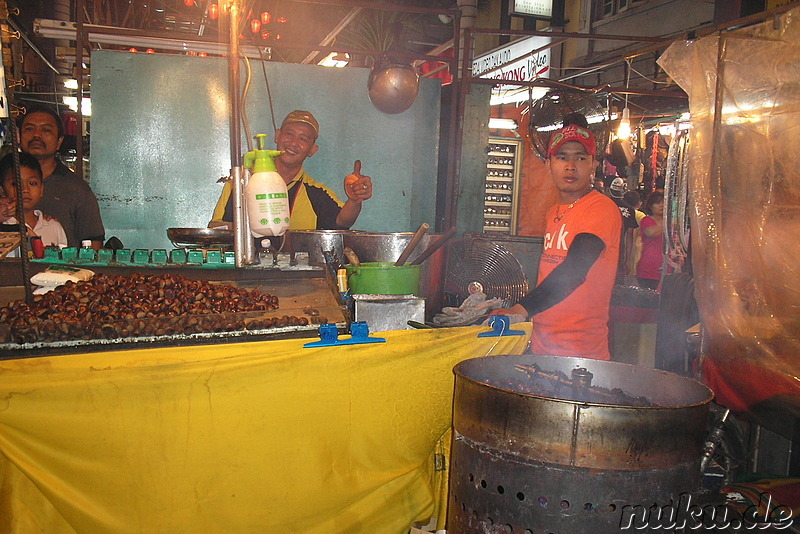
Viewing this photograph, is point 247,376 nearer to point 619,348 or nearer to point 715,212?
point 715,212

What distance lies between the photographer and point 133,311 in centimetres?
222

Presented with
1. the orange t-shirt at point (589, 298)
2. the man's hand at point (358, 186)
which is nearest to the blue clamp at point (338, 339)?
the orange t-shirt at point (589, 298)

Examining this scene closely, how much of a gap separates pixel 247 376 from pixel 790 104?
248cm

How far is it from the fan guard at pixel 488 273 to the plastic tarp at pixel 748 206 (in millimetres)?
1675

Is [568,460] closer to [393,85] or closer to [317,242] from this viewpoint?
[317,242]

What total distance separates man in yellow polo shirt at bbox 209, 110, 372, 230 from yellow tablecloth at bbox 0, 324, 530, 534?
2.35 m

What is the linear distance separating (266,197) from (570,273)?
5.25 feet

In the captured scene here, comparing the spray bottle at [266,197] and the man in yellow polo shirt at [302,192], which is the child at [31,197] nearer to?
the man in yellow polo shirt at [302,192]

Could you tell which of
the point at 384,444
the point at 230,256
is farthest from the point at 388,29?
the point at 384,444

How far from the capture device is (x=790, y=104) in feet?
7.94

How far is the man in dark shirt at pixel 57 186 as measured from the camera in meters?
4.27

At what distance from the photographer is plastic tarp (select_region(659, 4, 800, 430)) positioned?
244 centimetres

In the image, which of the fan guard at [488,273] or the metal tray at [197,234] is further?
the fan guard at [488,273]

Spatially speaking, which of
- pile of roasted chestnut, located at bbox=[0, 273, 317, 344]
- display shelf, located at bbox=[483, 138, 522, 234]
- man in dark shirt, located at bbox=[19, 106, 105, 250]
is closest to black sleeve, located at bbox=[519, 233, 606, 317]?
pile of roasted chestnut, located at bbox=[0, 273, 317, 344]
